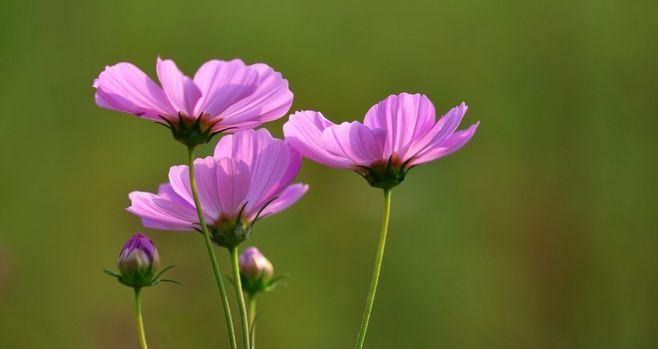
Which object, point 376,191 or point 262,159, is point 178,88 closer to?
point 262,159

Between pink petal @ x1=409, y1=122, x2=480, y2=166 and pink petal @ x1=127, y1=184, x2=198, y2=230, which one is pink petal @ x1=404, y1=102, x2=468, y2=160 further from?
pink petal @ x1=127, y1=184, x2=198, y2=230

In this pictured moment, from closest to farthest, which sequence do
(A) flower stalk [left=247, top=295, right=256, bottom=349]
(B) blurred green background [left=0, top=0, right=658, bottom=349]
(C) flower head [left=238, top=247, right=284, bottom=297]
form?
(A) flower stalk [left=247, top=295, right=256, bottom=349], (C) flower head [left=238, top=247, right=284, bottom=297], (B) blurred green background [left=0, top=0, right=658, bottom=349]

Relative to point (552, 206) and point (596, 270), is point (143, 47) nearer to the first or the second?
point (552, 206)

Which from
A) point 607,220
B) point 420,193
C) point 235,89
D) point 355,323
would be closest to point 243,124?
point 235,89

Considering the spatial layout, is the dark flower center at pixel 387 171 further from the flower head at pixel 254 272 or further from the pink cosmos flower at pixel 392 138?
the flower head at pixel 254 272

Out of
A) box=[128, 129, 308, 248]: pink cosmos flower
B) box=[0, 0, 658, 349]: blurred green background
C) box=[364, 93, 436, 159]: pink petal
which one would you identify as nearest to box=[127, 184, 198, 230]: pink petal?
box=[128, 129, 308, 248]: pink cosmos flower

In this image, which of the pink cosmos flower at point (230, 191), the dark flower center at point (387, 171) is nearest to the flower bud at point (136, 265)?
the pink cosmos flower at point (230, 191)
